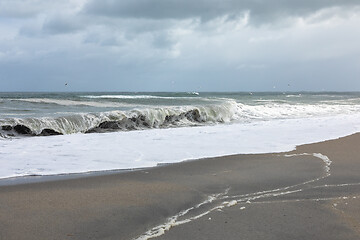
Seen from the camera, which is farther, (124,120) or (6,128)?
(124,120)

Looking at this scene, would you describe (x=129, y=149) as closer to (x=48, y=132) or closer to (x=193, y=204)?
(x=193, y=204)

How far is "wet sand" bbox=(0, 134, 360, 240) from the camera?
328 cm

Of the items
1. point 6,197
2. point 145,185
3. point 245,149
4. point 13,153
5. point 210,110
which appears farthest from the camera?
point 210,110

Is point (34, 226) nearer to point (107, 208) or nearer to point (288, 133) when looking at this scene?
point (107, 208)

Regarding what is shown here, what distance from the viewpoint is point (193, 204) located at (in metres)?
4.14

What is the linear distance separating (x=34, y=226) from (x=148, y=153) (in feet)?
14.1

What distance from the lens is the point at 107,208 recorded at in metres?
3.88

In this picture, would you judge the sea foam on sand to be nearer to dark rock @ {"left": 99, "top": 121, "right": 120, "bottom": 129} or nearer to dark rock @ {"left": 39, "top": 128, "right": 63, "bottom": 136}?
dark rock @ {"left": 39, "top": 128, "right": 63, "bottom": 136}

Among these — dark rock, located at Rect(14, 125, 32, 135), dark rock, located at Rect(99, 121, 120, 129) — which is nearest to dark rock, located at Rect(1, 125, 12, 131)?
dark rock, located at Rect(14, 125, 32, 135)

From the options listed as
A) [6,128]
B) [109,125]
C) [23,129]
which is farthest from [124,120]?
[6,128]

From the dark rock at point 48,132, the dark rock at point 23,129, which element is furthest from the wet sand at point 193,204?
the dark rock at point 23,129

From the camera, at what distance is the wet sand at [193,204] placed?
328 cm

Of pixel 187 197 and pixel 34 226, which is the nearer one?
pixel 34 226

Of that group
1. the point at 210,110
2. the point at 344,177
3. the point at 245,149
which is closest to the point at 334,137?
the point at 245,149
